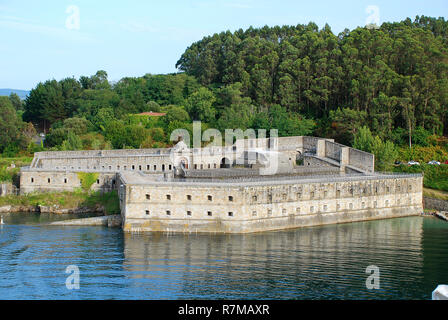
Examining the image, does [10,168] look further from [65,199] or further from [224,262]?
[224,262]

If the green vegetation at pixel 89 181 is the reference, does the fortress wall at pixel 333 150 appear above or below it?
above

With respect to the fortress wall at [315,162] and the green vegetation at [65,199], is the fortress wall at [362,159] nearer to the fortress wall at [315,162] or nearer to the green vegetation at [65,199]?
the fortress wall at [315,162]

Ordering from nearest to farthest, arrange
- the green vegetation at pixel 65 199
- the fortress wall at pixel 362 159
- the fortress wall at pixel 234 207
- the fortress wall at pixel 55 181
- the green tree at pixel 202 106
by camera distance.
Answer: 1. the fortress wall at pixel 234 207
2. the green vegetation at pixel 65 199
3. the fortress wall at pixel 55 181
4. the fortress wall at pixel 362 159
5. the green tree at pixel 202 106

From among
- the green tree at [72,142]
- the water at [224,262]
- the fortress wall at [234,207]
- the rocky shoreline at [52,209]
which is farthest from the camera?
the green tree at [72,142]

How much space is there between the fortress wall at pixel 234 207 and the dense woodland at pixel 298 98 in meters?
14.0

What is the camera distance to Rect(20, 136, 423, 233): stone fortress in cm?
5119

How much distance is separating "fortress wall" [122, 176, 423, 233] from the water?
125 centimetres

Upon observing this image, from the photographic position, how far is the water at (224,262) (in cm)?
3734

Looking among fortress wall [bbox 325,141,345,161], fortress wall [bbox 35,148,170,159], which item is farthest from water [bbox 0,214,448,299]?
fortress wall [bbox 35,148,170,159]

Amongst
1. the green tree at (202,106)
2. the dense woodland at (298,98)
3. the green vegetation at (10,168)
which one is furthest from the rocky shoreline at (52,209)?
the green tree at (202,106)

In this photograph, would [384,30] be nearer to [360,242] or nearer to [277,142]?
[277,142]

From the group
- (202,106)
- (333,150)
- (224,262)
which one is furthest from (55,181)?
(333,150)

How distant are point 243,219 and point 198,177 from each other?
23.0ft
